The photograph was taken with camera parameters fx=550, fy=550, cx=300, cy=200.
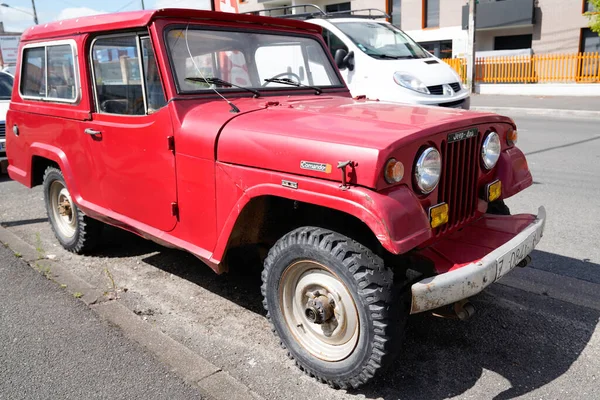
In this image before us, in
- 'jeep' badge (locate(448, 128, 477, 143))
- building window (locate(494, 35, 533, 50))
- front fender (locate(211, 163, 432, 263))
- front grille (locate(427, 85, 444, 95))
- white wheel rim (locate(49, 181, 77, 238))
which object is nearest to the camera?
front fender (locate(211, 163, 432, 263))

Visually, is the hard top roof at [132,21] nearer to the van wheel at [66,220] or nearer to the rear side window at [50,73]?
the rear side window at [50,73]

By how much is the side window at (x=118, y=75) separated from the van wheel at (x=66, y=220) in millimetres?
1093

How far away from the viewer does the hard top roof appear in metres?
3.63

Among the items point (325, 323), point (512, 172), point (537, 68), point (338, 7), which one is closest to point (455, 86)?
point (512, 172)

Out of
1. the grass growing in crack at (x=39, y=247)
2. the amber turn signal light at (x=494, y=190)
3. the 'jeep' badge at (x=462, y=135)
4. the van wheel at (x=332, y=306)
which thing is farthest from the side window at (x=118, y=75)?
the amber turn signal light at (x=494, y=190)

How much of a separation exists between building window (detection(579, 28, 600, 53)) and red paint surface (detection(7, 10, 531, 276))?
25.1m

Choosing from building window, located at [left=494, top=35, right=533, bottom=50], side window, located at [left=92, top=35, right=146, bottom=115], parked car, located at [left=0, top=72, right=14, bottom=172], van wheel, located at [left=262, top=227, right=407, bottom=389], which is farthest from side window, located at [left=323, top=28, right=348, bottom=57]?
building window, located at [left=494, top=35, right=533, bottom=50]

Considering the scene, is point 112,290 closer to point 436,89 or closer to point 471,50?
point 436,89

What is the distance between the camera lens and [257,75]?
400 centimetres

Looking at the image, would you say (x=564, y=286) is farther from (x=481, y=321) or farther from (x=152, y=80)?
(x=152, y=80)

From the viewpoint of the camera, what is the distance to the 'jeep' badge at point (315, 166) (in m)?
2.67

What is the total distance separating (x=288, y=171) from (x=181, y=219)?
103cm

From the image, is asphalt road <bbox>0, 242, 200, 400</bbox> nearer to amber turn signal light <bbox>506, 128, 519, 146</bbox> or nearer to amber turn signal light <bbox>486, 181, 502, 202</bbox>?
amber turn signal light <bbox>486, 181, 502, 202</bbox>

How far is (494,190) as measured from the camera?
10.9 ft
